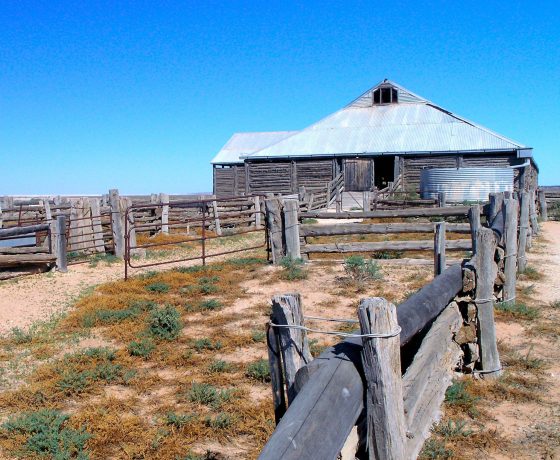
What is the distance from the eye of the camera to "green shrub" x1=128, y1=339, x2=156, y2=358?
640 cm

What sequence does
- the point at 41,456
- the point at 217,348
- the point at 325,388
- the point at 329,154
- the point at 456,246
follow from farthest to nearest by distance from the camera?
1. the point at 329,154
2. the point at 456,246
3. the point at 217,348
4. the point at 41,456
5. the point at 325,388

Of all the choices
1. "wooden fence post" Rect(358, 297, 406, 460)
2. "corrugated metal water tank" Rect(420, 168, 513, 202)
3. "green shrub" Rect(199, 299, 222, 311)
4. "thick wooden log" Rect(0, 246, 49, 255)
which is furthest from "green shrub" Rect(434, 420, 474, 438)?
"corrugated metal water tank" Rect(420, 168, 513, 202)

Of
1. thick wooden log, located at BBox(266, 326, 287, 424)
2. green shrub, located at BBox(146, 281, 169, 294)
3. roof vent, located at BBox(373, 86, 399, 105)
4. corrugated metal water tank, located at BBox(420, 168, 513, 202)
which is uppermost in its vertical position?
roof vent, located at BBox(373, 86, 399, 105)

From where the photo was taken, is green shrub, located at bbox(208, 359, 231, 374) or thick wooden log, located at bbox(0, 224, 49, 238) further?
thick wooden log, located at bbox(0, 224, 49, 238)

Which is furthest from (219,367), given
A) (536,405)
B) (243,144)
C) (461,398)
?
(243,144)

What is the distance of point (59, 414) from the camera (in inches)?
186

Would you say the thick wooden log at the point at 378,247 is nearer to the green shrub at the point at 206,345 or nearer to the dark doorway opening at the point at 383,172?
the green shrub at the point at 206,345

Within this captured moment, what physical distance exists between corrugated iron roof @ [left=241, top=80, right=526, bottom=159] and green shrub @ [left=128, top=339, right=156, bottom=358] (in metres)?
26.2

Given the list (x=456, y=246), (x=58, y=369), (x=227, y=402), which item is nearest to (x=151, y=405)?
(x=227, y=402)

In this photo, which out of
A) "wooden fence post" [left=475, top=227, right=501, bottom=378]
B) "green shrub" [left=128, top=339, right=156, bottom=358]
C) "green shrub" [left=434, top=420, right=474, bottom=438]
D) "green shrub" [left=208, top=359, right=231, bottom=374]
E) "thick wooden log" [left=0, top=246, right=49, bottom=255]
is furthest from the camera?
"thick wooden log" [left=0, top=246, right=49, bottom=255]

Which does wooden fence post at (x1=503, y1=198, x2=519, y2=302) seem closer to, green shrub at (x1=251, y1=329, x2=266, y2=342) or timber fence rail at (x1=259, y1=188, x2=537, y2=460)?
timber fence rail at (x1=259, y1=188, x2=537, y2=460)

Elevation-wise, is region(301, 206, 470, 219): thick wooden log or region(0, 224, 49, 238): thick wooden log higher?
region(301, 206, 470, 219): thick wooden log

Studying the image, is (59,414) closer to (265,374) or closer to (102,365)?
(102,365)

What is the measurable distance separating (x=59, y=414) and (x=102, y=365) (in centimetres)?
123
